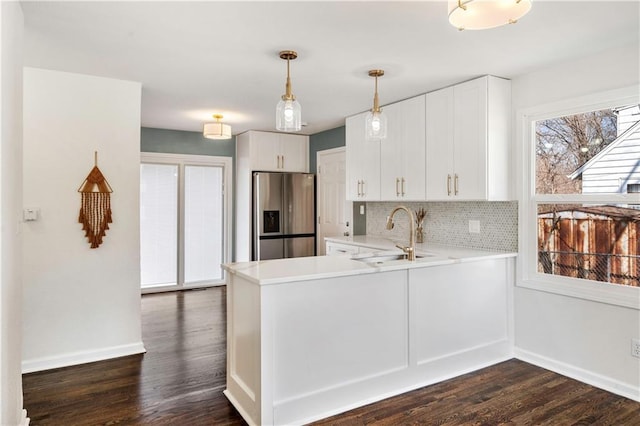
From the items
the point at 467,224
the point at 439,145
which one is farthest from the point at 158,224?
the point at 467,224

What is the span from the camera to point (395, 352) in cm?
271

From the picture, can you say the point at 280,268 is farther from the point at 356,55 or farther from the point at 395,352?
the point at 356,55

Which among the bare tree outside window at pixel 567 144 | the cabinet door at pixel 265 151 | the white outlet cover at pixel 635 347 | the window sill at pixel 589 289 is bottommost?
the white outlet cover at pixel 635 347

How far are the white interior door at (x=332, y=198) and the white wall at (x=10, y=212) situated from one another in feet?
12.3

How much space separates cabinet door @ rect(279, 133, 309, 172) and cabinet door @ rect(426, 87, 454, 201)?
8.60 feet

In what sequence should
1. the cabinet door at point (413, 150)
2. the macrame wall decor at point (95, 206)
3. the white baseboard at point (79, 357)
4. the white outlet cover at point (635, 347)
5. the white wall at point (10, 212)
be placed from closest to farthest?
1. the white wall at point (10, 212)
2. the white outlet cover at point (635, 347)
3. the white baseboard at point (79, 357)
4. the macrame wall decor at point (95, 206)
5. the cabinet door at point (413, 150)

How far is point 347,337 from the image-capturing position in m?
2.51

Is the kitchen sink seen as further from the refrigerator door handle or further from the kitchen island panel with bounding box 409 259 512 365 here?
the refrigerator door handle

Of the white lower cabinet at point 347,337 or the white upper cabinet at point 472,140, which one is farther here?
the white upper cabinet at point 472,140

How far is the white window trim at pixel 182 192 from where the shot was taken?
5711 mm

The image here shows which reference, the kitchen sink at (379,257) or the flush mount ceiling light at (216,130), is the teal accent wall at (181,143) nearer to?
the flush mount ceiling light at (216,130)

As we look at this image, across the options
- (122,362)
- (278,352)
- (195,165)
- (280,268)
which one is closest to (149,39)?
(280,268)

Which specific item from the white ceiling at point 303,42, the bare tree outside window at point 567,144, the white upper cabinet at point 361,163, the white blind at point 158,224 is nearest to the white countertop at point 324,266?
the bare tree outside window at point 567,144

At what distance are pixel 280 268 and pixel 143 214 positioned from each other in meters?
3.89
